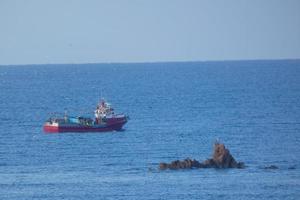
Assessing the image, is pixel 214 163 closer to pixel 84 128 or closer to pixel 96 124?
pixel 96 124

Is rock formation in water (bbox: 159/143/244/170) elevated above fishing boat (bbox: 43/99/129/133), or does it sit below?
below

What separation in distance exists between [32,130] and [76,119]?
7.16 meters

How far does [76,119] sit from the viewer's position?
127 m

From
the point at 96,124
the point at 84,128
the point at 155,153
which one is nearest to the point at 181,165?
the point at 155,153

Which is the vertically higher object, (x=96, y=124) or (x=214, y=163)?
(x=96, y=124)

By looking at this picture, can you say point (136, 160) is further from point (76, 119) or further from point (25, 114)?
point (25, 114)

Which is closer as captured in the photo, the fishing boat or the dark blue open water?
the dark blue open water

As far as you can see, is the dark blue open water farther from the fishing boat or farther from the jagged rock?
the fishing boat

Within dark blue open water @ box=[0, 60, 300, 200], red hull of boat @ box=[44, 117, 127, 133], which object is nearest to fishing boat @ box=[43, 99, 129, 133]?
red hull of boat @ box=[44, 117, 127, 133]

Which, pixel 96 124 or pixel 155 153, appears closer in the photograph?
pixel 155 153

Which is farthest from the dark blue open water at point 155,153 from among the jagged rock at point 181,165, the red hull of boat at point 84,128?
the red hull of boat at point 84,128

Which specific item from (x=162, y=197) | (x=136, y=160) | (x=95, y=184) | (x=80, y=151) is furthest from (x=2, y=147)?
(x=162, y=197)

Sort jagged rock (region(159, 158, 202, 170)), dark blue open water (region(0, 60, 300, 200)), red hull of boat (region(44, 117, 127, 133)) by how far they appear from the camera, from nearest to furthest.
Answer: dark blue open water (region(0, 60, 300, 200)), jagged rock (region(159, 158, 202, 170)), red hull of boat (region(44, 117, 127, 133))

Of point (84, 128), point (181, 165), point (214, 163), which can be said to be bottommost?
point (181, 165)
